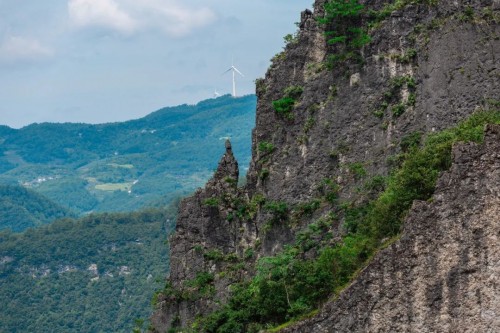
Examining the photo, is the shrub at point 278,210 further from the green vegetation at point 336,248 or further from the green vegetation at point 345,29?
the green vegetation at point 345,29

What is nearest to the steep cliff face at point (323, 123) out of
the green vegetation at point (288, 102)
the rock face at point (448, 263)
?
the green vegetation at point (288, 102)

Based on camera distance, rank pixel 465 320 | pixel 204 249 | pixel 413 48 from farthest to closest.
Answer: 1. pixel 204 249
2. pixel 413 48
3. pixel 465 320

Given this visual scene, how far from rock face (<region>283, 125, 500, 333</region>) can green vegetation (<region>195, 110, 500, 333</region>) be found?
3514 mm

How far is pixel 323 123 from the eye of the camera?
55.5 metres

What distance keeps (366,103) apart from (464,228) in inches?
810

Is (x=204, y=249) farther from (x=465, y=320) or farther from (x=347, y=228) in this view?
(x=465, y=320)

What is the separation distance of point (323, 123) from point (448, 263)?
22.3 metres

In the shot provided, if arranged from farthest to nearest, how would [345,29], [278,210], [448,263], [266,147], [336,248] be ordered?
1. [266,147]
2. [345,29]
3. [278,210]
4. [336,248]
5. [448,263]

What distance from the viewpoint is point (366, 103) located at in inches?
2114

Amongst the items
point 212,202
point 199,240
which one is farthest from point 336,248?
point 199,240

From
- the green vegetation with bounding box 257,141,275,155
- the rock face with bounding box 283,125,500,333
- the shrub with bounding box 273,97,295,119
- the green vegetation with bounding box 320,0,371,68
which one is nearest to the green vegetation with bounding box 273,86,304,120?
the shrub with bounding box 273,97,295,119

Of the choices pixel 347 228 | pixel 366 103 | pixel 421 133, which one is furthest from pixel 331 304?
pixel 366 103

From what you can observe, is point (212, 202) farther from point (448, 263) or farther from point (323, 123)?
point (448, 263)

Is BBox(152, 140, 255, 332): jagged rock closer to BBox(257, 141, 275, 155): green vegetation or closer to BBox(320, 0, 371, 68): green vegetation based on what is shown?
BBox(257, 141, 275, 155): green vegetation
